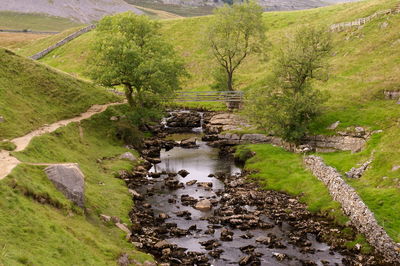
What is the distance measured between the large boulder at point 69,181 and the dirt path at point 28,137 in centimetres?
323

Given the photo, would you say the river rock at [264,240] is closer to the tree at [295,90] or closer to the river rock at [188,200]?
the river rock at [188,200]

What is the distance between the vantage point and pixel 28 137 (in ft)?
155

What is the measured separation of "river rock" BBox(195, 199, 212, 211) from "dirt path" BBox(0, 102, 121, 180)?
59.4ft

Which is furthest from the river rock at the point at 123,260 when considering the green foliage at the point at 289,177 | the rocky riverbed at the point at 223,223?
the green foliage at the point at 289,177

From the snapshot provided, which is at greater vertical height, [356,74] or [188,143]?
[356,74]

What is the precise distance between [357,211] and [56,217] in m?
25.6

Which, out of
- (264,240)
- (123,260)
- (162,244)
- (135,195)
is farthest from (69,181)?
(264,240)

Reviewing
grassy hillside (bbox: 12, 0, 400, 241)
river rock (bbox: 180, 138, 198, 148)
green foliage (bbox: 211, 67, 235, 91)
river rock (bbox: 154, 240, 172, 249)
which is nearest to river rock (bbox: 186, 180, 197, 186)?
grassy hillside (bbox: 12, 0, 400, 241)

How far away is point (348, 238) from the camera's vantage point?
→ 35.8m

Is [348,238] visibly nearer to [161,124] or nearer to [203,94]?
[161,124]

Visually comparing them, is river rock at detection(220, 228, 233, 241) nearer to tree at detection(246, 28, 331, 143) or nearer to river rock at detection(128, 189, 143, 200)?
river rock at detection(128, 189, 143, 200)

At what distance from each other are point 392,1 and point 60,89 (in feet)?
249

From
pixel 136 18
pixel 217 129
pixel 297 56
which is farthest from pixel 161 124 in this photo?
pixel 297 56

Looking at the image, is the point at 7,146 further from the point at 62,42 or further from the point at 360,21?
the point at 62,42
